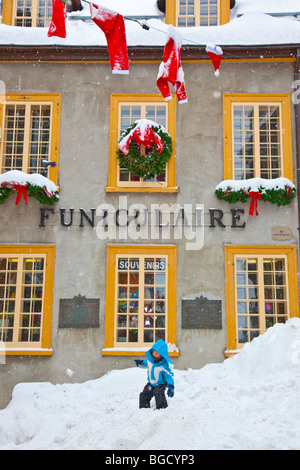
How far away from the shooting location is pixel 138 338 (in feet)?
33.6

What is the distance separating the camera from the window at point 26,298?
1025 cm

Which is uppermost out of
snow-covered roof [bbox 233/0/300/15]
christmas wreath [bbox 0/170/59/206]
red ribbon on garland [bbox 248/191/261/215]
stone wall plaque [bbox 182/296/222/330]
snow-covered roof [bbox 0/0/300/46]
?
snow-covered roof [bbox 233/0/300/15]

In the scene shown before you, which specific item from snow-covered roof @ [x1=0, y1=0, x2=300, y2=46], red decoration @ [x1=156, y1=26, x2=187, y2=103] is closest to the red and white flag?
red decoration @ [x1=156, y1=26, x2=187, y2=103]

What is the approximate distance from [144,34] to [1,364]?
8164 mm

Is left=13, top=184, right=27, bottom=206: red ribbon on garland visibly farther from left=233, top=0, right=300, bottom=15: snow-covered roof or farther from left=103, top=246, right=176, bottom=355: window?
left=233, top=0, right=300, bottom=15: snow-covered roof

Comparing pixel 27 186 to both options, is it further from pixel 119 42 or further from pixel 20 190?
pixel 119 42

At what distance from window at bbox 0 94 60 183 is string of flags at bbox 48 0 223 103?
268 cm

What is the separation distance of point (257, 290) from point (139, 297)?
262 cm

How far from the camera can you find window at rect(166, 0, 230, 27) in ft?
39.1

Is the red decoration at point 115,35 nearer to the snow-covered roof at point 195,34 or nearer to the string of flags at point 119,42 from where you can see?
the string of flags at point 119,42

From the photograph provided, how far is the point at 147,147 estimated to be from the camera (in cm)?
1056

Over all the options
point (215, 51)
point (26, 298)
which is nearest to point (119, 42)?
point (215, 51)

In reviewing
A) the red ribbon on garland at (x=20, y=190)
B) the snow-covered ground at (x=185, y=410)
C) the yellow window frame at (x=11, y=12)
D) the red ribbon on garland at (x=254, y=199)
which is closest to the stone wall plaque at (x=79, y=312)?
the snow-covered ground at (x=185, y=410)

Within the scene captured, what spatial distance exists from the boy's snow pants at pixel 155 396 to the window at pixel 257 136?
17.2 ft
